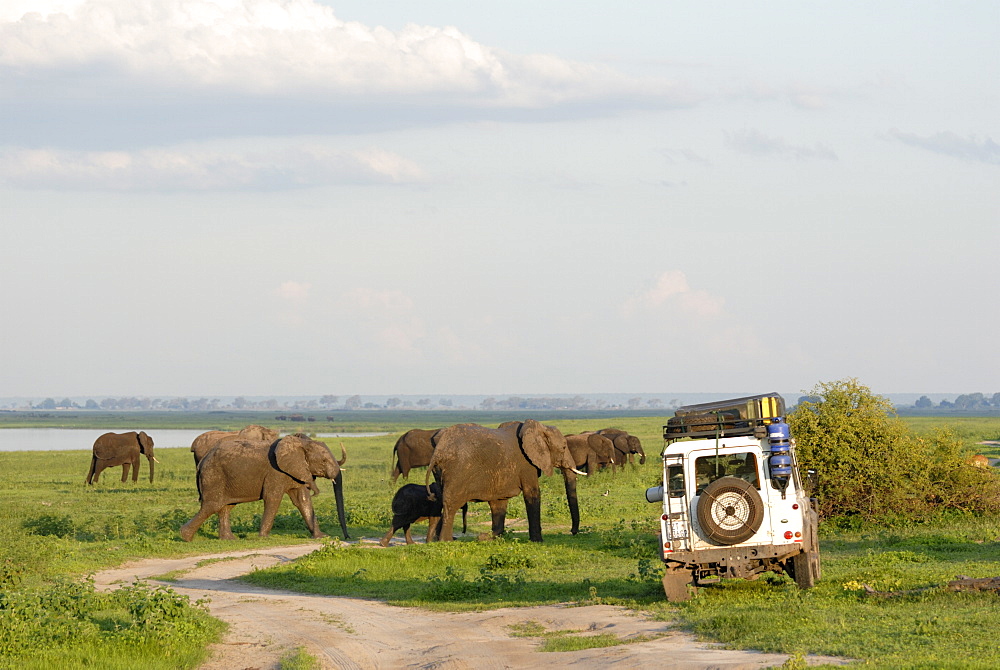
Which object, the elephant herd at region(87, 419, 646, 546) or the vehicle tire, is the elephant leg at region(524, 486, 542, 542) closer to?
the elephant herd at region(87, 419, 646, 546)

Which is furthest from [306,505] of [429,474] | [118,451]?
[118,451]

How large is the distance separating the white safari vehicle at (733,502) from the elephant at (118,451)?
36540 mm

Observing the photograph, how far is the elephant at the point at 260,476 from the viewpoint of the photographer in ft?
93.4

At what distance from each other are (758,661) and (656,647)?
67.6 inches

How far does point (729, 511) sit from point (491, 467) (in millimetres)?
10461

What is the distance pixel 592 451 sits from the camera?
1880 inches

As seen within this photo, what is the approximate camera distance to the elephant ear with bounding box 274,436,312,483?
94.1 feet

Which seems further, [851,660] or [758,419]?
[758,419]

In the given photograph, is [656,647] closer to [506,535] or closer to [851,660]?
[851,660]

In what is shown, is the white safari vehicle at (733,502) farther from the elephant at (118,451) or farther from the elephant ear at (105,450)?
the elephant ear at (105,450)

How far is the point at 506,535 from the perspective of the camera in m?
27.9

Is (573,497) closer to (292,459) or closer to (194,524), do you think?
(292,459)

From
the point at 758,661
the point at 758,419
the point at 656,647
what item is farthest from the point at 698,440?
the point at 758,661

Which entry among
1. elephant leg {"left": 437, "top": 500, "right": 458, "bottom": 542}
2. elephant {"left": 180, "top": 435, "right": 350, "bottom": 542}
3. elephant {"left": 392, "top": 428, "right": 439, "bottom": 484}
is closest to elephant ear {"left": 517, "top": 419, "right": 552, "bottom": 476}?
elephant leg {"left": 437, "top": 500, "right": 458, "bottom": 542}
